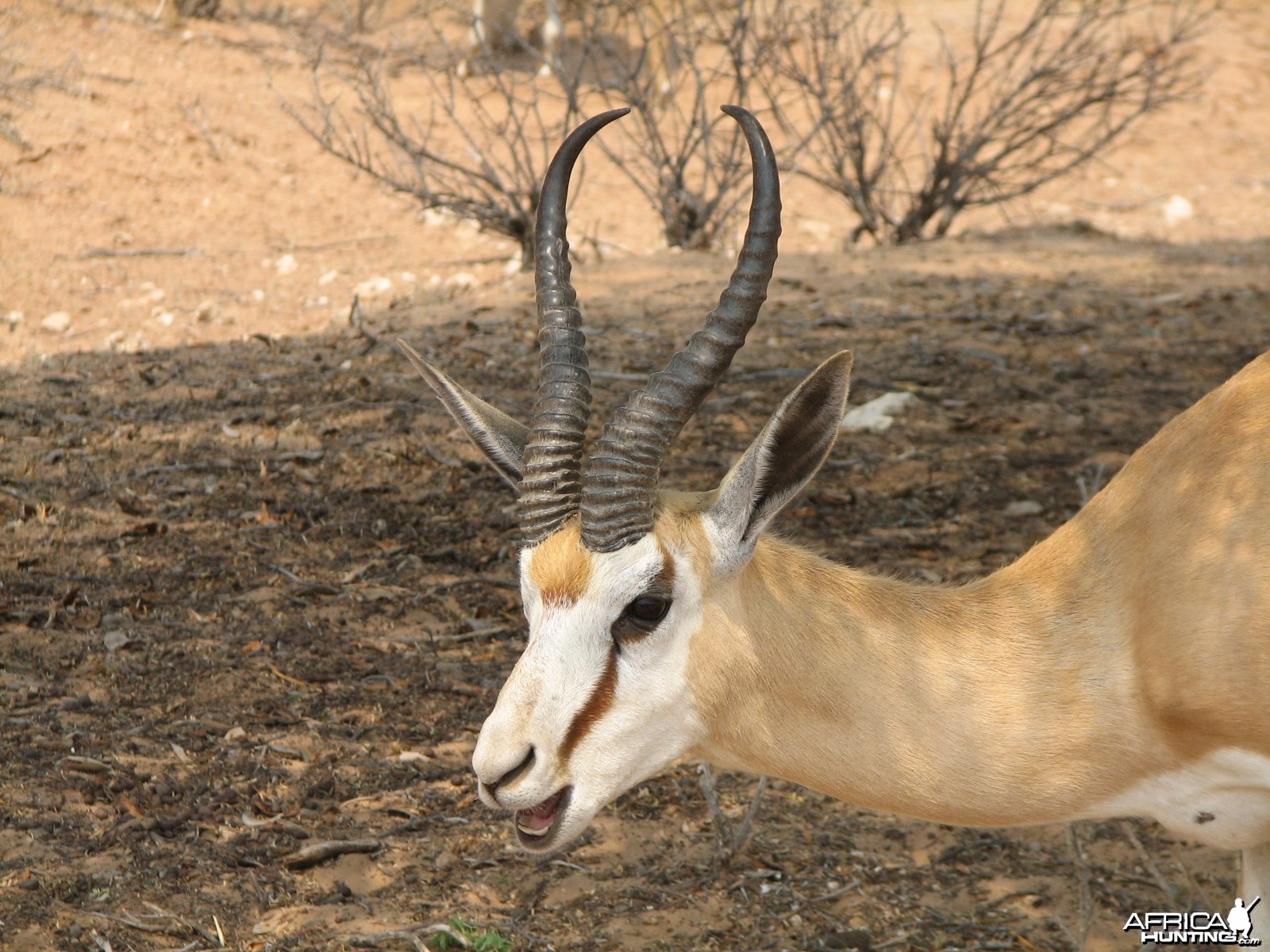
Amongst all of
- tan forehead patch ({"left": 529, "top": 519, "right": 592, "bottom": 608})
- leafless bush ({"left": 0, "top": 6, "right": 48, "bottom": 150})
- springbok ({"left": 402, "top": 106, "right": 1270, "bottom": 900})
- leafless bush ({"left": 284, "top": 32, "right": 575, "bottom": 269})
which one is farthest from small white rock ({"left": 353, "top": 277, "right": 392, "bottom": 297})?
tan forehead patch ({"left": 529, "top": 519, "right": 592, "bottom": 608})

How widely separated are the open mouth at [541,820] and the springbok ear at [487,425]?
0.85m

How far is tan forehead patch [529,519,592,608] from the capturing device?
3.19m

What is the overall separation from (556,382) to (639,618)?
0.67 m

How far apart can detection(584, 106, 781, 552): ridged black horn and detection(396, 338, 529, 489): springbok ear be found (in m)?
0.42

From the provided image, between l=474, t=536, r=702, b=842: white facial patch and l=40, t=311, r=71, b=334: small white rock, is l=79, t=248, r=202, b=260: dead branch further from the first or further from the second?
l=474, t=536, r=702, b=842: white facial patch

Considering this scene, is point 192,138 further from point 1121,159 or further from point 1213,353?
point 1121,159

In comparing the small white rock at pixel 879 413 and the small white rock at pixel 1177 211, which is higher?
the small white rock at pixel 1177 211

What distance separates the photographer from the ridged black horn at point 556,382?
3338mm

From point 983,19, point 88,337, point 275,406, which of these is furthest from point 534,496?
point 983,19

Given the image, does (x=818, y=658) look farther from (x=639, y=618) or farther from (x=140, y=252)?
(x=140, y=252)

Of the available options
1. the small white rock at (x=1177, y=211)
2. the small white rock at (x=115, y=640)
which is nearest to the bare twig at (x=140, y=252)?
the small white rock at (x=115, y=640)

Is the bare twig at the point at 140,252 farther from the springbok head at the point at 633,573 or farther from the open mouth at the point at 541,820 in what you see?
the open mouth at the point at 541,820

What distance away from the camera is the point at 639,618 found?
3213 mm
